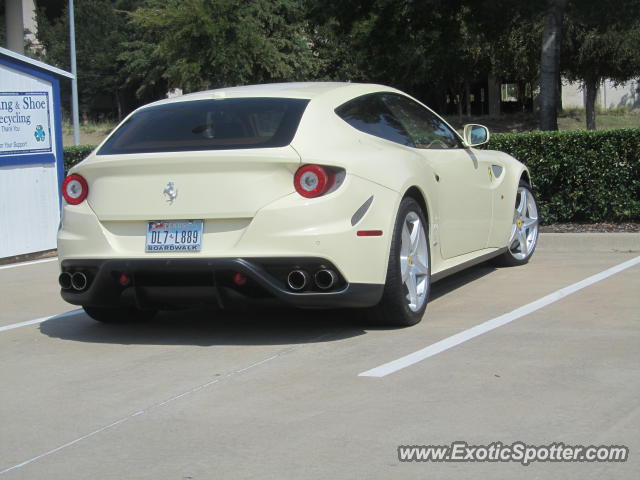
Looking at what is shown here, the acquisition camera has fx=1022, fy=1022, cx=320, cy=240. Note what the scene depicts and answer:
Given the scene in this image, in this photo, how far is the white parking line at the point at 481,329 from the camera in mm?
5398

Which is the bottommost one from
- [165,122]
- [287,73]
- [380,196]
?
[380,196]

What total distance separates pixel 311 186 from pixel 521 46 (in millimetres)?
39730

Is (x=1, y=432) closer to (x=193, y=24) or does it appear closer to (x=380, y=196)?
(x=380, y=196)

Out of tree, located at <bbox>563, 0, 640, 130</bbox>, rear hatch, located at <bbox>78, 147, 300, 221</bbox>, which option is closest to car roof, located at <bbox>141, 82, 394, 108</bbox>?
rear hatch, located at <bbox>78, 147, 300, 221</bbox>

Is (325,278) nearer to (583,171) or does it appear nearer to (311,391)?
(311,391)

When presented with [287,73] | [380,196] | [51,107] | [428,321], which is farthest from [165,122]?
[287,73]

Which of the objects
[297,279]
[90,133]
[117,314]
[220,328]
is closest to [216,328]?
[220,328]

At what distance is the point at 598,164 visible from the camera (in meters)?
11.0

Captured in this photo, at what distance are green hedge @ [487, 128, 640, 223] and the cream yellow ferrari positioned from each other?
464 centimetres

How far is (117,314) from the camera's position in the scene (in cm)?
699

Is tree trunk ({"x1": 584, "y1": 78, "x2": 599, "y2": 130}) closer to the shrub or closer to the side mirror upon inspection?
the shrub

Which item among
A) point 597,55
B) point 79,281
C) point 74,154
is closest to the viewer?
point 79,281

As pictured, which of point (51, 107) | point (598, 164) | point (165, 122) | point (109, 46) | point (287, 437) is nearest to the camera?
point (287, 437)

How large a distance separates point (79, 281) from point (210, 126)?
4.07 ft
